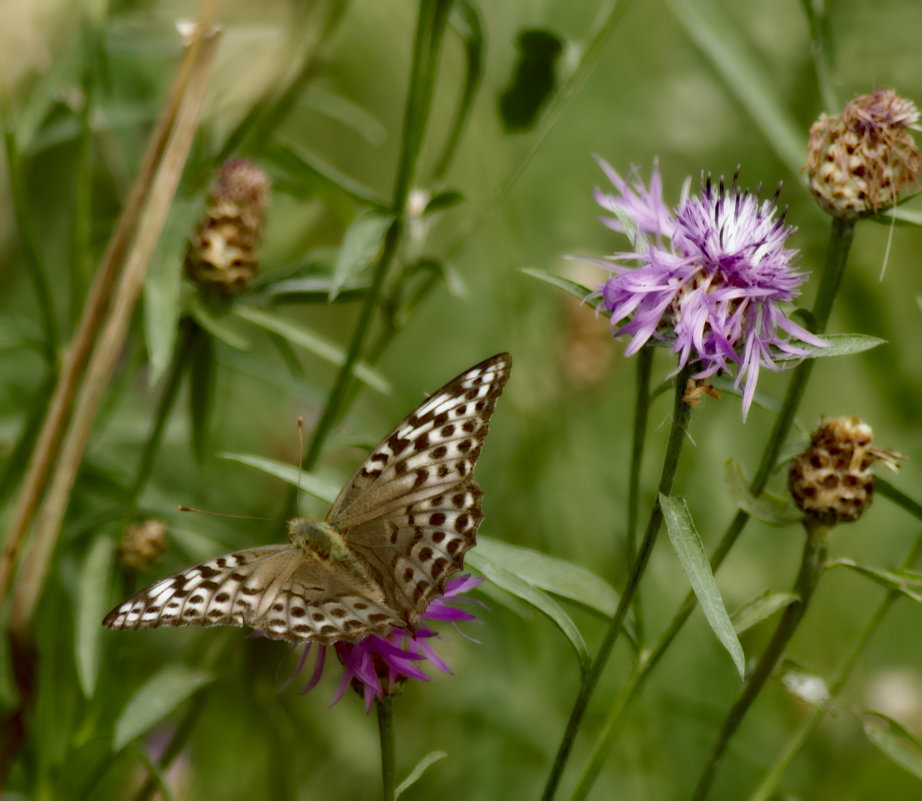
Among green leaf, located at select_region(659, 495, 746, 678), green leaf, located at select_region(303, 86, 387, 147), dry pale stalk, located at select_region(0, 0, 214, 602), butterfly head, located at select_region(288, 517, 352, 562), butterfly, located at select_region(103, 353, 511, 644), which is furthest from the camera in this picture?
green leaf, located at select_region(303, 86, 387, 147)

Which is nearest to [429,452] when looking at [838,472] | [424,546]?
[424,546]

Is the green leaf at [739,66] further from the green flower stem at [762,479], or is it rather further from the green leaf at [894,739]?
the green leaf at [894,739]

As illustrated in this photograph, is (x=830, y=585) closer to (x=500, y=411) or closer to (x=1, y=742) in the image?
(x=500, y=411)

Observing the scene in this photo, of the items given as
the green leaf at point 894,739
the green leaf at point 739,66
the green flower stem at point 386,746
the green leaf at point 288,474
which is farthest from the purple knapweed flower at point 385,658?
the green leaf at point 739,66

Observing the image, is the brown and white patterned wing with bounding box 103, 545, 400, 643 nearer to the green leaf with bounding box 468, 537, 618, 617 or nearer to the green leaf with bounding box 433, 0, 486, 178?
the green leaf with bounding box 468, 537, 618, 617

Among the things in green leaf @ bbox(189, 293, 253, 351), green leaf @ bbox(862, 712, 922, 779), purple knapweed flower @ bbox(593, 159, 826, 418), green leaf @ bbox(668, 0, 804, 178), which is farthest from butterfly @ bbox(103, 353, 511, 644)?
green leaf @ bbox(668, 0, 804, 178)

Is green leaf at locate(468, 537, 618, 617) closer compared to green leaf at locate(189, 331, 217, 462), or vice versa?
green leaf at locate(468, 537, 618, 617)
